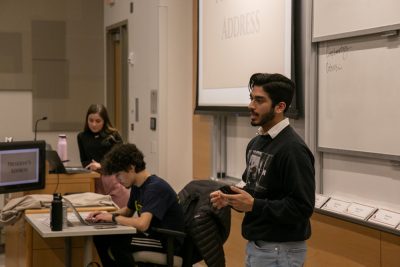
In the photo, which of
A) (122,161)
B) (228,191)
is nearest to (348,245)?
(228,191)

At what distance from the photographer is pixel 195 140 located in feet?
18.9

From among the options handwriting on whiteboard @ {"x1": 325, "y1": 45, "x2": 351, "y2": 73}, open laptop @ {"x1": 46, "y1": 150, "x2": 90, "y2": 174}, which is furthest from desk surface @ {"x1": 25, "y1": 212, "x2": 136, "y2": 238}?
handwriting on whiteboard @ {"x1": 325, "y1": 45, "x2": 351, "y2": 73}

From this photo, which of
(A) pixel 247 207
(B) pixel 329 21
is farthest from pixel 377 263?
(B) pixel 329 21

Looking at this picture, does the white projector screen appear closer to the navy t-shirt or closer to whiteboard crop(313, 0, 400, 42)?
whiteboard crop(313, 0, 400, 42)

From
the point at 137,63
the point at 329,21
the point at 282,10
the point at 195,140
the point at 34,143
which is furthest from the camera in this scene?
the point at 137,63

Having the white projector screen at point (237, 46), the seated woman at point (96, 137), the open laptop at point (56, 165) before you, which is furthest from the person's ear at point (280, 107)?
the seated woman at point (96, 137)

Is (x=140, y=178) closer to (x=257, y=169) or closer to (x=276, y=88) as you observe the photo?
(x=257, y=169)

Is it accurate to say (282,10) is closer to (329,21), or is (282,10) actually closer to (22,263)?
(329,21)

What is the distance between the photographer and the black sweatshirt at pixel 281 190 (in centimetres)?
240

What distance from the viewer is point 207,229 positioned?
362 centimetres

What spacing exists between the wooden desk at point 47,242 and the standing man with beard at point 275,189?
1.66m

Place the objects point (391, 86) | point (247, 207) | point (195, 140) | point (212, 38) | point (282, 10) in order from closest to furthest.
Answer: point (247, 207) → point (391, 86) → point (282, 10) → point (212, 38) → point (195, 140)

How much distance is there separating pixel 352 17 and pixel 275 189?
4.56 ft

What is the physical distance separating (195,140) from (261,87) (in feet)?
10.5
